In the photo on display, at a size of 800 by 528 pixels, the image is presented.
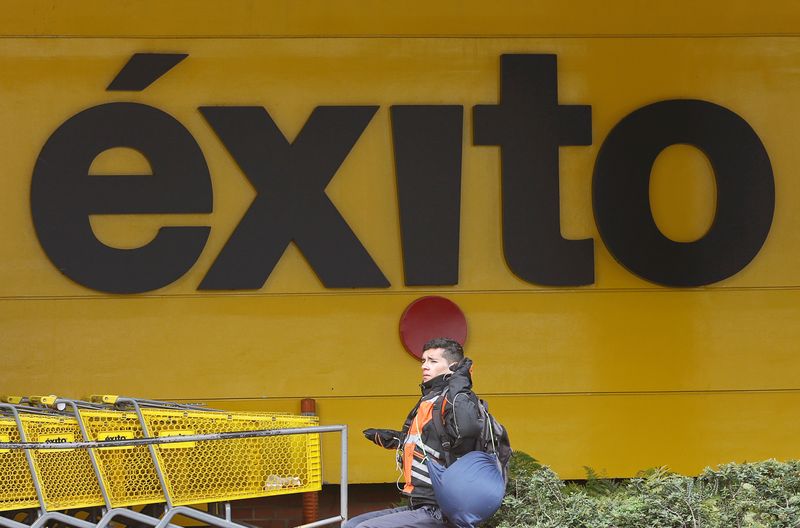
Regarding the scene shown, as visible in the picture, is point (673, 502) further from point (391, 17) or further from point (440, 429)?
point (391, 17)

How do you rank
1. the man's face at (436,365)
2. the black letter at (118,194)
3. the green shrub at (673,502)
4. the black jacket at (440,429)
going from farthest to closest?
the black letter at (118,194) → the man's face at (436,365) → the black jacket at (440,429) → the green shrub at (673,502)

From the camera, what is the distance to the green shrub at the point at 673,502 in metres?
5.30

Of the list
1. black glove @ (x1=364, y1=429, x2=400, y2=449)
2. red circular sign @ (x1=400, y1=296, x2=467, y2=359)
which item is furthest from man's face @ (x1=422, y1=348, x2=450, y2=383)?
red circular sign @ (x1=400, y1=296, x2=467, y2=359)

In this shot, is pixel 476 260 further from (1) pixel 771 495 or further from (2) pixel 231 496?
(1) pixel 771 495

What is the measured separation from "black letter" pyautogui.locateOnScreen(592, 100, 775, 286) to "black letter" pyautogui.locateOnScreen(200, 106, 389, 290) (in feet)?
5.64

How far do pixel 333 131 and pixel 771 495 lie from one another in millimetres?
4287

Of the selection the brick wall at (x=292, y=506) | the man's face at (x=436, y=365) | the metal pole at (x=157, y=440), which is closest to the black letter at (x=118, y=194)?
the brick wall at (x=292, y=506)

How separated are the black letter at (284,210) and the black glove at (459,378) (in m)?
2.69

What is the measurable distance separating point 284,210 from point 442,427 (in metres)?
3.24

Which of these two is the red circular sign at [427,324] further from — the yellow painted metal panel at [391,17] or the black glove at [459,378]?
the black glove at [459,378]

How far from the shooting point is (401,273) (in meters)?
8.81

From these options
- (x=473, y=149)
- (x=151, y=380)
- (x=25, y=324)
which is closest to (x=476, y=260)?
(x=473, y=149)

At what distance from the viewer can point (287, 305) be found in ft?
28.7

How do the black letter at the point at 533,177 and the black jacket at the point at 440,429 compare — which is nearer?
the black jacket at the point at 440,429
